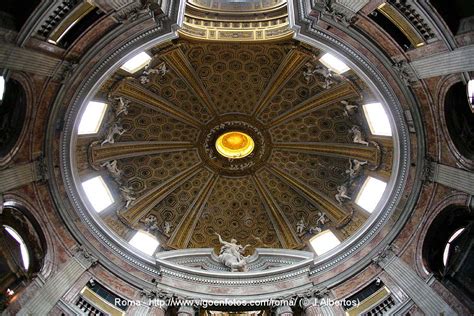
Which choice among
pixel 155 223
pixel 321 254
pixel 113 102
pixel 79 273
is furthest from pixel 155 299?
pixel 113 102

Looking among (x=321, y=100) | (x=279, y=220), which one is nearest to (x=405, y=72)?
(x=321, y=100)

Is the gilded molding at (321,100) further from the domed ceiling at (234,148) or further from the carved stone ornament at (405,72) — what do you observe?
the carved stone ornament at (405,72)

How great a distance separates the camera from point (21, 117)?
15914 millimetres

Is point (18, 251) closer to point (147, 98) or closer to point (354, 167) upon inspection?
point (147, 98)

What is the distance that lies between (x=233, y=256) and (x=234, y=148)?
6.90m

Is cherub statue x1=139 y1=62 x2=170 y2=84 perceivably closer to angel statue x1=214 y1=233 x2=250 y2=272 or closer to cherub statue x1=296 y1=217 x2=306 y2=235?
angel statue x1=214 y1=233 x2=250 y2=272

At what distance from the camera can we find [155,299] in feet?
62.6

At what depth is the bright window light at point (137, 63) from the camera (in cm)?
2073

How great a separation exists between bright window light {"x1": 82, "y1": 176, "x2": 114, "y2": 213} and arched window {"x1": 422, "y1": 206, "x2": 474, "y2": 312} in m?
13.8

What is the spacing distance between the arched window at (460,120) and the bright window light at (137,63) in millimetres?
12454

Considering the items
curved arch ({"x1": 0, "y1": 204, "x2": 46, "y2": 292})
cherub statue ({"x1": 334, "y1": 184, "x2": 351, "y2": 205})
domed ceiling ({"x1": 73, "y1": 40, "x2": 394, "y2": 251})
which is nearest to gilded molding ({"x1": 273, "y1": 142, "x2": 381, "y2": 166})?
domed ceiling ({"x1": 73, "y1": 40, "x2": 394, "y2": 251})

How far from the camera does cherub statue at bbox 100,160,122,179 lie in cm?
2244

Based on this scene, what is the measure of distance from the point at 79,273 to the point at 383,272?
11.8 m

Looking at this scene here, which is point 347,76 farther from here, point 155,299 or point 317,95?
point 155,299
